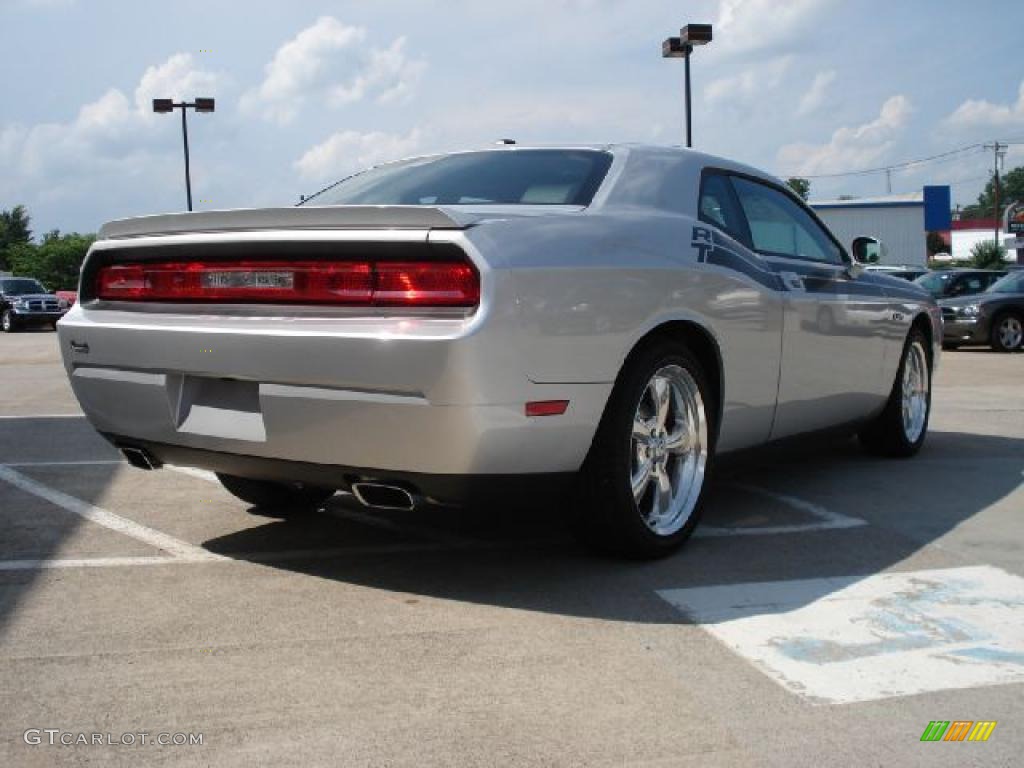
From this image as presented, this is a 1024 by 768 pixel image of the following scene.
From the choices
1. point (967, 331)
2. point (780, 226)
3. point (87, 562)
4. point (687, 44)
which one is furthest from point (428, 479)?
point (687, 44)

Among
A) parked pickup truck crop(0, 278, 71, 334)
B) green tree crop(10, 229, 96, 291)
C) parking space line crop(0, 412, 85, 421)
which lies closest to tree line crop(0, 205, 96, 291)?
green tree crop(10, 229, 96, 291)

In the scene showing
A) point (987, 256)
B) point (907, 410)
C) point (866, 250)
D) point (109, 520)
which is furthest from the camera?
point (987, 256)

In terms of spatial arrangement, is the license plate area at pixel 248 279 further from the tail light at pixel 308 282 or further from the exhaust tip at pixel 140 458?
the exhaust tip at pixel 140 458

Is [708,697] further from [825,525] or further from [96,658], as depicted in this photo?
[825,525]

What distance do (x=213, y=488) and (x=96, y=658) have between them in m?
2.49

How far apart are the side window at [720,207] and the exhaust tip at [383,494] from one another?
5.51 feet

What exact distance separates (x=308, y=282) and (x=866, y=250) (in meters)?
3.71

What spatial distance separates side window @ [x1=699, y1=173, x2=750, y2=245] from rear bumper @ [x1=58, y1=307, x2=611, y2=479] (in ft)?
3.96

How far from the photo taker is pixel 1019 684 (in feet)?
9.42

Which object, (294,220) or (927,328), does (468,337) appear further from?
(927,328)

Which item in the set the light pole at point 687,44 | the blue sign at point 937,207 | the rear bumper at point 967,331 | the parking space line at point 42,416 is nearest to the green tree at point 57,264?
the blue sign at point 937,207

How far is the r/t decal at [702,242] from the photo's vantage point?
4156 mm

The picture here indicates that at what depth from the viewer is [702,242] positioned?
166 inches

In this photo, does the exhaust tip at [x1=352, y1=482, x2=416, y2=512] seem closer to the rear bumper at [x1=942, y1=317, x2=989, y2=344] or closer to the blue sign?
the rear bumper at [x1=942, y1=317, x2=989, y2=344]
